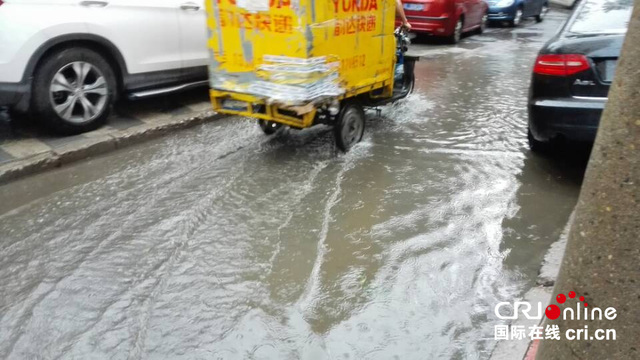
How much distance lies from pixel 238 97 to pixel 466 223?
2.42 metres

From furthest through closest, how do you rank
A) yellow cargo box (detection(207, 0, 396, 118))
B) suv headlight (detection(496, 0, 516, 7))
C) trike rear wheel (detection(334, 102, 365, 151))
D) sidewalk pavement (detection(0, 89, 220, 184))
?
suv headlight (detection(496, 0, 516, 7)), trike rear wheel (detection(334, 102, 365, 151)), sidewalk pavement (detection(0, 89, 220, 184)), yellow cargo box (detection(207, 0, 396, 118))

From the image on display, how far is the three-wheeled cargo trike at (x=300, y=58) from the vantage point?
4824 millimetres

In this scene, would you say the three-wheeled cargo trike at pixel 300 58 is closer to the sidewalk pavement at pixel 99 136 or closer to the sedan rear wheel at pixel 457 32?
the sidewalk pavement at pixel 99 136

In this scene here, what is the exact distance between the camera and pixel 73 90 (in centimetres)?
552

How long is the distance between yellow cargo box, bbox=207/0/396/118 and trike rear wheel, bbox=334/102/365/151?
9.0 inches

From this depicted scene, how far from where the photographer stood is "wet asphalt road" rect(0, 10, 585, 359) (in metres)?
3.13

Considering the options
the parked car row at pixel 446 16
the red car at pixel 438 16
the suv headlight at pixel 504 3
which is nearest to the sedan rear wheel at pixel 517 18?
the suv headlight at pixel 504 3

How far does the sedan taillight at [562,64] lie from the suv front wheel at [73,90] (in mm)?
4177

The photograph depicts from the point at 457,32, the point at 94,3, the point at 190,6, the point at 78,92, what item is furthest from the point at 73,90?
the point at 457,32

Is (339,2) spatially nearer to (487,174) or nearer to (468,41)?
(487,174)

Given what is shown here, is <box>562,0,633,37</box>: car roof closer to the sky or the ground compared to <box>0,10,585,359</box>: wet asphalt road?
closer to the sky

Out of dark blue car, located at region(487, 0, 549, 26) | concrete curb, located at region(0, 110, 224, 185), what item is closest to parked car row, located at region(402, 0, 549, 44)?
dark blue car, located at region(487, 0, 549, 26)

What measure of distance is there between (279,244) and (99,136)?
8.77 ft

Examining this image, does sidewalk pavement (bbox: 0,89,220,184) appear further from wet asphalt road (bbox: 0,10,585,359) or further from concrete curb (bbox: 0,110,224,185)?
wet asphalt road (bbox: 0,10,585,359)
